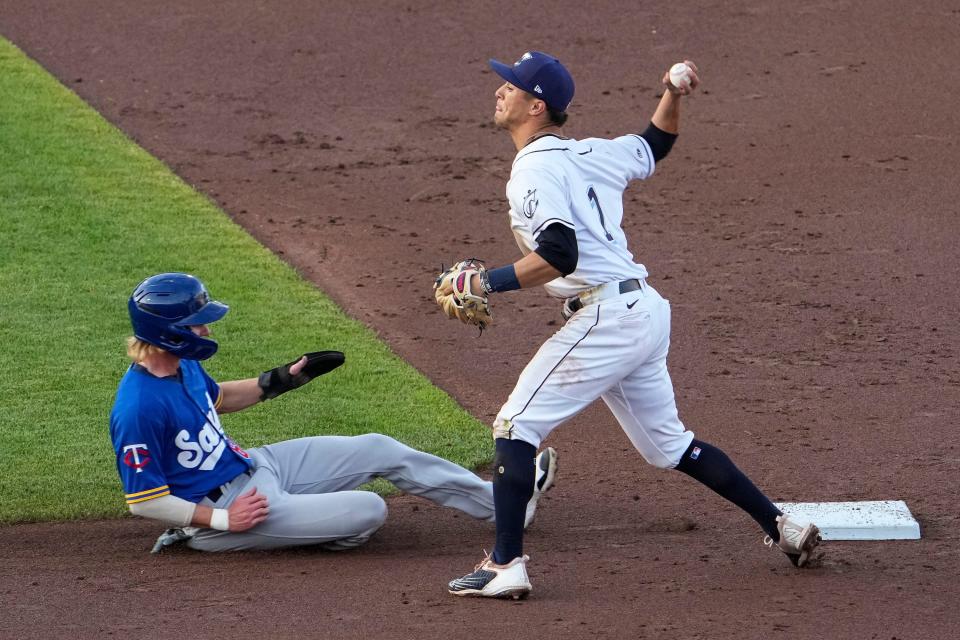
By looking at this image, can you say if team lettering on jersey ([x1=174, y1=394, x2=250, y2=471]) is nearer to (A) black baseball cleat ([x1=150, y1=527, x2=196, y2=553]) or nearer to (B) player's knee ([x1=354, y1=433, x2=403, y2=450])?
(A) black baseball cleat ([x1=150, y1=527, x2=196, y2=553])

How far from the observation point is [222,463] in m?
4.61

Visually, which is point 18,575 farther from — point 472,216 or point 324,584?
point 472,216

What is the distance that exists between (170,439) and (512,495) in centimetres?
121

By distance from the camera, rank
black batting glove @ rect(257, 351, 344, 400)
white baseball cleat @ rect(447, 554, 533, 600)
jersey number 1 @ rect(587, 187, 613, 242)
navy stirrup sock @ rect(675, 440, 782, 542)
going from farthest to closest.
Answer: black batting glove @ rect(257, 351, 344, 400)
navy stirrup sock @ rect(675, 440, 782, 542)
jersey number 1 @ rect(587, 187, 613, 242)
white baseball cleat @ rect(447, 554, 533, 600)

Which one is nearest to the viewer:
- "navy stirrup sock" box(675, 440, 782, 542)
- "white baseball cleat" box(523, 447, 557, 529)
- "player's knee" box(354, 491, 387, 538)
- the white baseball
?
"navy stirrup sock" box(675, 440, 782, 542)

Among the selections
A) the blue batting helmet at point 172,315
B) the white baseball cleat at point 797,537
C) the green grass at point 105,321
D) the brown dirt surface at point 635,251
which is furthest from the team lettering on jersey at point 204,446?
the white baseball cleat at point 797,537

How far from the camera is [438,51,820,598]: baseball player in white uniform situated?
4.10 meters

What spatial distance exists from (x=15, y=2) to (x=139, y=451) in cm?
972

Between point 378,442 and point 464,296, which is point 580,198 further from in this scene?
point 378,442

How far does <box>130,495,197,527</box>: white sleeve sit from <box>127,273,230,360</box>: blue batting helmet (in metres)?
0.50

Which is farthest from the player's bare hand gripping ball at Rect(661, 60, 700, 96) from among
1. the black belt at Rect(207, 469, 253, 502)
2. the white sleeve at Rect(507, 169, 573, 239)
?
the black belt at Rect(207, 469, 253, 502)

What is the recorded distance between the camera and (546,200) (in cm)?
406

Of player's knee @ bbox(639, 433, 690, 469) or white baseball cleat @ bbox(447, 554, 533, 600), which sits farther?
player's knee @ bbox(639, 433, 690, 469)

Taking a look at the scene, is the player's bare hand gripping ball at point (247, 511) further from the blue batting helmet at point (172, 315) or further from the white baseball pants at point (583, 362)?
the white baseball pants at point (583, 362)
